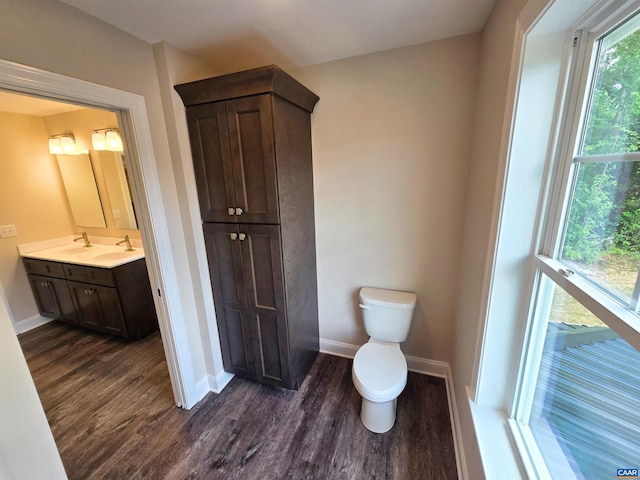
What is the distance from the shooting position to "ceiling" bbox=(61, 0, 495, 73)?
1.21 m

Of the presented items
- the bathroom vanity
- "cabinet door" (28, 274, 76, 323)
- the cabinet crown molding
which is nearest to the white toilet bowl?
the cabinet crown molding

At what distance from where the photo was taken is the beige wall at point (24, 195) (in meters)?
2.67

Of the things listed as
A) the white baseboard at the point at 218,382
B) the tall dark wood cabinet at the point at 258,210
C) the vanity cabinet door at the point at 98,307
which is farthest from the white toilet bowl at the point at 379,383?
the vanity cabinet door at the point at 98,307

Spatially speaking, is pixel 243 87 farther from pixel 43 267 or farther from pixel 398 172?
pixel 43 267

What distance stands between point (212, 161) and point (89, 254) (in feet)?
7.27

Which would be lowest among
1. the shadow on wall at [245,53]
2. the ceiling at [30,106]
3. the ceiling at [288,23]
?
the ceiling at [288,23]

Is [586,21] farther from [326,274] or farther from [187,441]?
[187,441]

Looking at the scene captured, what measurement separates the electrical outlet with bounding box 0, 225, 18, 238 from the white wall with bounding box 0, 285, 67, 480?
293cm

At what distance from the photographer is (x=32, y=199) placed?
286 centimetres

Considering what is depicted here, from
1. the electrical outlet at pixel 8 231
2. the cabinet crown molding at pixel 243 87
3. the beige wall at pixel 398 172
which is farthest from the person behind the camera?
the electrical outlet at pixel 8 231

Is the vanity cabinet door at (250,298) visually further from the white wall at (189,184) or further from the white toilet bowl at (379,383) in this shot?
the white toilet bowl at (379,383)

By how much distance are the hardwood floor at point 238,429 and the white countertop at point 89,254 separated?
941 mm

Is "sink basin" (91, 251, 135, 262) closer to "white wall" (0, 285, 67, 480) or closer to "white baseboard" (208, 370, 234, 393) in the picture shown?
"white baseboard" (208, 370, 234, 393)

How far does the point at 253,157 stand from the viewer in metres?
1.53
